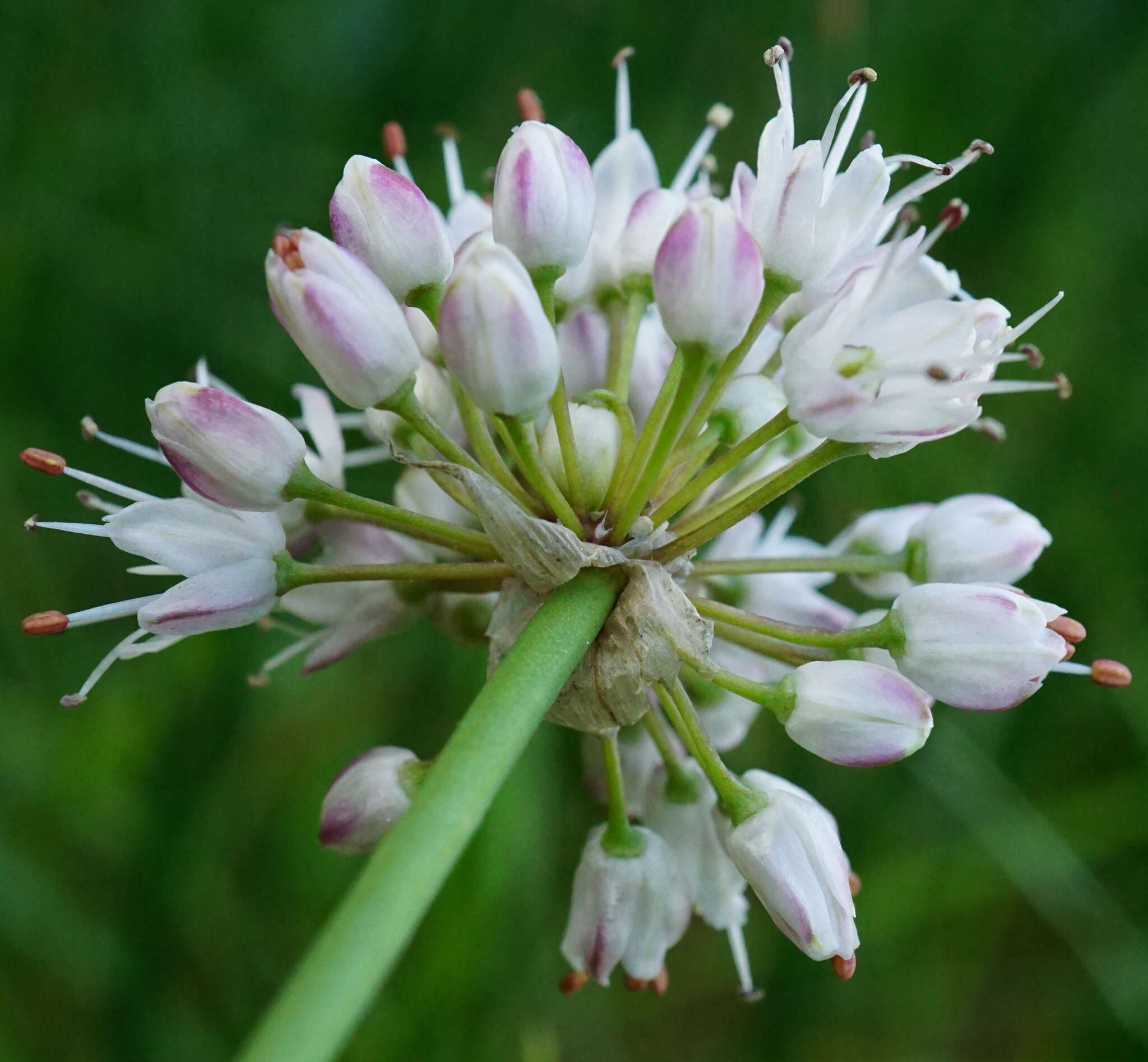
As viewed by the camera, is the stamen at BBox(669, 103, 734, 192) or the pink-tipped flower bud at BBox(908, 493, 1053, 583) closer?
the pink-tipped flower bud at BBox(908, 493, 1053, 583)

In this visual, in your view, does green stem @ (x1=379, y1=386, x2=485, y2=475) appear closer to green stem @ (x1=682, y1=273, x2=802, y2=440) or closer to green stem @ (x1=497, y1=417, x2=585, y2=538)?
green stem @ (x1=497, y1=417, x2=585, y2=538)

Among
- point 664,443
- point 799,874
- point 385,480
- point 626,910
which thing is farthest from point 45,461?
point 385,480

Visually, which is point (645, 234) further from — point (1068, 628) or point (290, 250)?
point (1068, 628)

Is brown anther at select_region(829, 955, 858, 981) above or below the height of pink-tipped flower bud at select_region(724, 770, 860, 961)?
below

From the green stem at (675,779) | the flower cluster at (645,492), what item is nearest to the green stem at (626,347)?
the flower cluster at (645,492)

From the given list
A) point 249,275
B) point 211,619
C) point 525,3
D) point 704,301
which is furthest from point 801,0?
point 211,619

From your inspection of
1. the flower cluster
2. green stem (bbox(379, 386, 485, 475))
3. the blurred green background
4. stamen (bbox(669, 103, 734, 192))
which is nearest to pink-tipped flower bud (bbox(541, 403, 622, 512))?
the flower cluster

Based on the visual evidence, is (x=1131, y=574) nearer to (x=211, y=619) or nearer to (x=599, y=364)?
(x=599, y=364)
